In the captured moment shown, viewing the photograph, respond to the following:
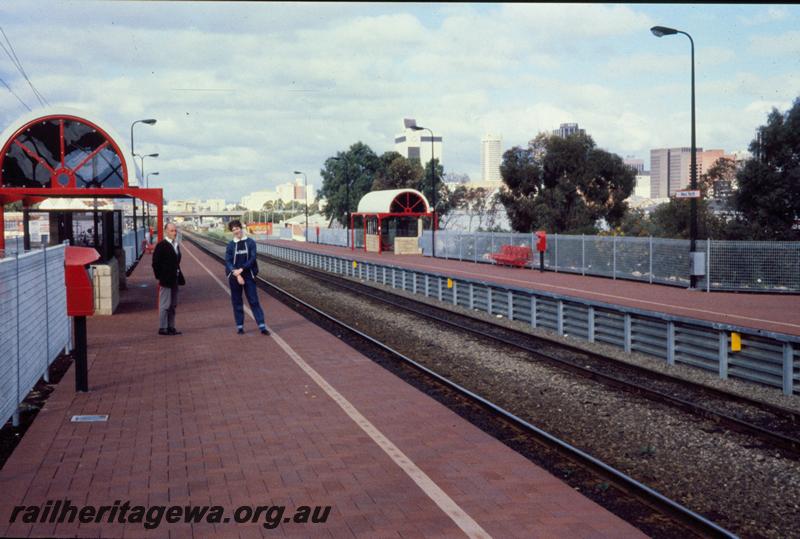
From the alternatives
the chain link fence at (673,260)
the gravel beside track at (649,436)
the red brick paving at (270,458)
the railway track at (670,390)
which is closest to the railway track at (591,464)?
the gravel beside track at (649,436)

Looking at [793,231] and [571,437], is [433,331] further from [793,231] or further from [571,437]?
[793,231]

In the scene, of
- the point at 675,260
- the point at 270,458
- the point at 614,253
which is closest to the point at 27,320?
the point at 270,458

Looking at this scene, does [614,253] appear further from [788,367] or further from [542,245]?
[788,367]

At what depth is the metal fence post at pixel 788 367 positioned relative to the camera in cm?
1059

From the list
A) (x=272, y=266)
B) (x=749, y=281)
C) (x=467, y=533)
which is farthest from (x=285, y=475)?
(x=272, y=266)

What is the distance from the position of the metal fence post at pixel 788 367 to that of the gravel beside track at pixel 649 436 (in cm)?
15

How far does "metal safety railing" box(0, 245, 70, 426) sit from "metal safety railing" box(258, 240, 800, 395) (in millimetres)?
8635

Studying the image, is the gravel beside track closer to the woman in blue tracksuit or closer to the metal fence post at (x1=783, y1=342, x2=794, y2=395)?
the metal fence post at (x1=783, y1=342, x2=794, y2=395)

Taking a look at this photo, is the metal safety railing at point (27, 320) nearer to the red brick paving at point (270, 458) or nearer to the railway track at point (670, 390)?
the red brick paving at point (270, 458)

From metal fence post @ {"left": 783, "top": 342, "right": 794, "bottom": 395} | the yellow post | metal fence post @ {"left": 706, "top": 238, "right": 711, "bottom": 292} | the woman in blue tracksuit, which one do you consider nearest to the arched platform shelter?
metal fence post @ {"left": 706, "top": 238, "right": 711, "bottom": 292}

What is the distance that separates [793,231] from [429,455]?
28623 mm

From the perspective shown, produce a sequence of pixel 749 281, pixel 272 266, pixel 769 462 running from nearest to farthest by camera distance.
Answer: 1. pixel 769 462
2. pixel 749 281
3. pixel 272 266

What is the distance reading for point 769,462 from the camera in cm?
777

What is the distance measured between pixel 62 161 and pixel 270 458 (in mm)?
14666
